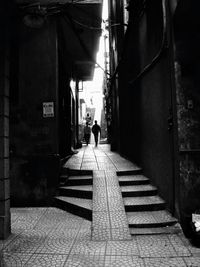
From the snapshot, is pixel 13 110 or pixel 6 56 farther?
pixel 13 110

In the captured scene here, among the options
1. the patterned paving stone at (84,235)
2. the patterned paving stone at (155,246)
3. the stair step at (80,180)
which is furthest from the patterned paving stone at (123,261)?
the stair step at (80,180)

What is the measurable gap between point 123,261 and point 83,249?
86cm

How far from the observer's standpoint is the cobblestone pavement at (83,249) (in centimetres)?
442

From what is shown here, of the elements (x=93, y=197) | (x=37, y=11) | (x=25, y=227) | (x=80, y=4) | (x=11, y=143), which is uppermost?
(x=80, y=4)

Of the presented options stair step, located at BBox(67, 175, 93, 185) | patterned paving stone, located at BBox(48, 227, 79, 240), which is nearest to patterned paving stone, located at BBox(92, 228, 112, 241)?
patterned paving stone, located at BBox(48, 227, 79, 240)

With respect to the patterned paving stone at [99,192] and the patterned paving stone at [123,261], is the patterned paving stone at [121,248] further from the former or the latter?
the patterned paving stone at [99,192]

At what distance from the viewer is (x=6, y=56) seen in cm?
596

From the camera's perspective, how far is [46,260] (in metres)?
4.53

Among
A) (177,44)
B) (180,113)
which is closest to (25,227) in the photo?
(180,113)

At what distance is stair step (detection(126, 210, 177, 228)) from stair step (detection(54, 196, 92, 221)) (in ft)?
3.34

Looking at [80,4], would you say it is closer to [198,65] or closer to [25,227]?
[198,65]

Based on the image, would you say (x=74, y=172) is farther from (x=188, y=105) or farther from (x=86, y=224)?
(x=188, y=105)

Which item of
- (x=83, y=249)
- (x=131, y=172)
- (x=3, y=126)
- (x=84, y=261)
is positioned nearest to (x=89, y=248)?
(x=83, y=249)

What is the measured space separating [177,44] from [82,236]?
452 cm
